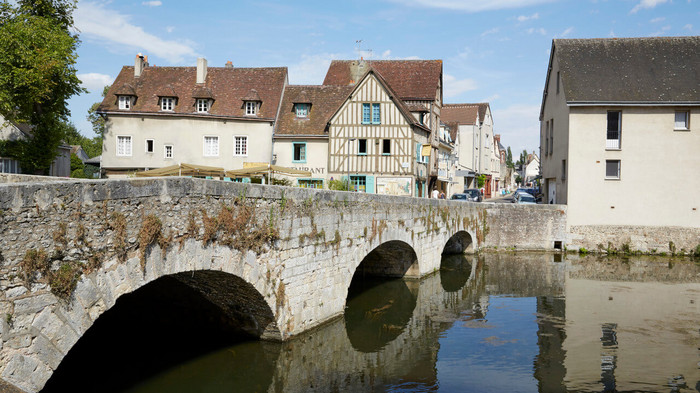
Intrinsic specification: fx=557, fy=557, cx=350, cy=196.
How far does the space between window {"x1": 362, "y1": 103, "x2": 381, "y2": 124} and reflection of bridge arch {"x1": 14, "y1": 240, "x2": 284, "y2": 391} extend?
17.3 meters

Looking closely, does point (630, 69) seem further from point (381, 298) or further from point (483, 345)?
point (483, 345)

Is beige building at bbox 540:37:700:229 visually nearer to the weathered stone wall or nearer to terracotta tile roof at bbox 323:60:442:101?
the weathered stone wall

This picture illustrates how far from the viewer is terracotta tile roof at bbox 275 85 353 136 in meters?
27.5

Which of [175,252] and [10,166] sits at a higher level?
[10,166]

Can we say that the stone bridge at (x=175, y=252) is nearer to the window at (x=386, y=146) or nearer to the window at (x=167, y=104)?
the window at (x=386, y=146)

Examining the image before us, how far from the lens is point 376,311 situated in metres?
13.8

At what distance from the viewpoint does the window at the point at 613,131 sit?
80.2 feet

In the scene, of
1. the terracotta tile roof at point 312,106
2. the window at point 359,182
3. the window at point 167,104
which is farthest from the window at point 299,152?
the window at point 167,104

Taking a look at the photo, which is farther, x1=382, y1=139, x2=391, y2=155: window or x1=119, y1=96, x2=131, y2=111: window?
x1=382, y1=139, x2=391, y2=155: window

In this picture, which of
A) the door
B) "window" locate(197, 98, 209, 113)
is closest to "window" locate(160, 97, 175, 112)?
"window" locate(197, 98, 209, 113)

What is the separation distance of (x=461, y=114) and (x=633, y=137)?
25244mm

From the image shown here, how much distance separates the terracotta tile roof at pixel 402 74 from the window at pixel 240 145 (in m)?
7.74

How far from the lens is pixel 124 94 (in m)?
26.7

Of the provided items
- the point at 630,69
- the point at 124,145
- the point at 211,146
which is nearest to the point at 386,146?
the point at 211,146
